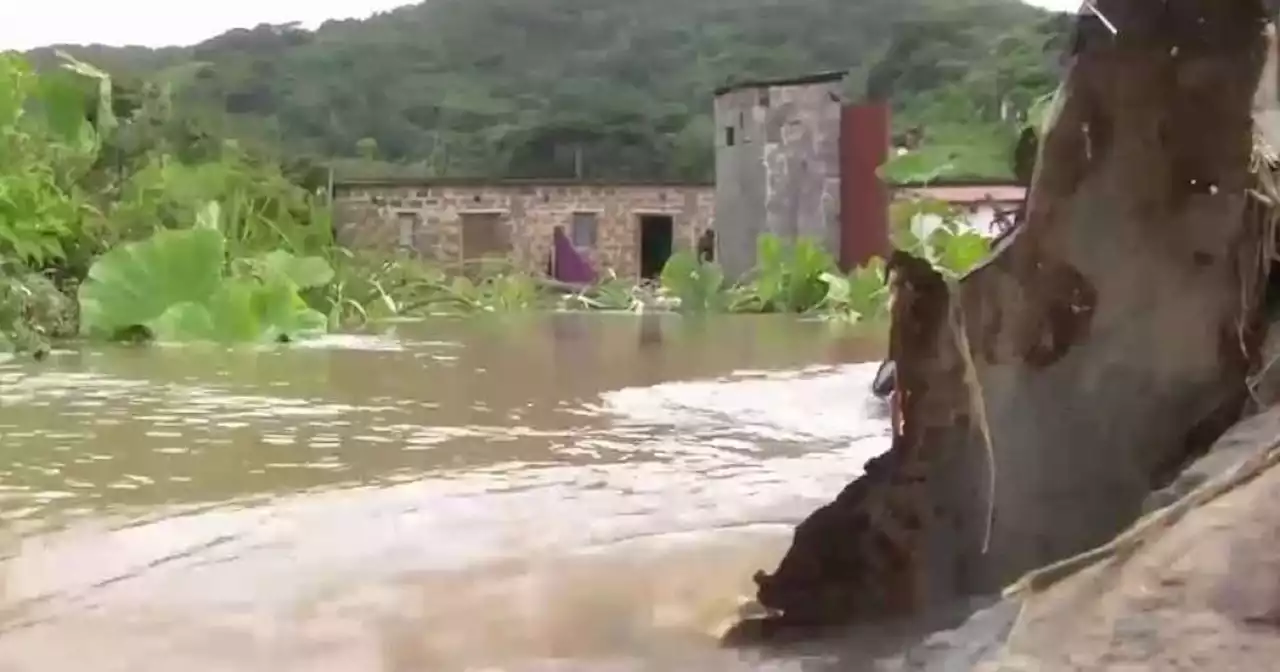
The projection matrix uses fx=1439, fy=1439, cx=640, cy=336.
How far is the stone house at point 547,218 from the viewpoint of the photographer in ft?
25.9

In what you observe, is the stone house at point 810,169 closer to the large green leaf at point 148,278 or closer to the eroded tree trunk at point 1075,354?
the large green leaf at point 148,278

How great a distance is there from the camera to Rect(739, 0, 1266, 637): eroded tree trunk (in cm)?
77

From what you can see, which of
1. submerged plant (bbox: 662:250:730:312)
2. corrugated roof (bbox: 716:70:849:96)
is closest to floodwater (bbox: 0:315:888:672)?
submerged plant (bbox: 662:250:730:312)

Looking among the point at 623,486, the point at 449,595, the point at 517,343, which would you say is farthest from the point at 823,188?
the point at 449,595

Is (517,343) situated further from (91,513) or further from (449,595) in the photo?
(449,595)

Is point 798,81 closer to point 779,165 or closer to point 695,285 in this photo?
point 779,165

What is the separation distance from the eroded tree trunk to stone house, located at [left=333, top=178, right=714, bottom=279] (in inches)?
273

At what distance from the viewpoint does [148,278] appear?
2.62 m

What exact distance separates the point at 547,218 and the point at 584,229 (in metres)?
0.22

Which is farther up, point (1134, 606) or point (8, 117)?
point (8, 117)

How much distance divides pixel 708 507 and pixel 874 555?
29cm

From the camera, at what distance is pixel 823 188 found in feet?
18.1

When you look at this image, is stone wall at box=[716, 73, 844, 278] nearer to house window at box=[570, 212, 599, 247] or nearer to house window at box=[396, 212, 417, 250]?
house window at box=[396, 212, 417, 250]

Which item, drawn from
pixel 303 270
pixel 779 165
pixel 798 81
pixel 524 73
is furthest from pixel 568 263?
pixel 303 270
